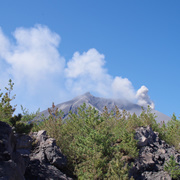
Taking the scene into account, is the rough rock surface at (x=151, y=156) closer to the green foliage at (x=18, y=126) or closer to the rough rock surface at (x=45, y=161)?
the rough rock surface at (x=45, y=161)

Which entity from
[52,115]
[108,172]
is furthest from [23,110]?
[108,172]

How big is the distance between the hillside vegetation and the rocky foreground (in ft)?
4.06

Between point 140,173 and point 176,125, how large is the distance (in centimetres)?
1375

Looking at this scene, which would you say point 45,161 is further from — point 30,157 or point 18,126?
point 18,126

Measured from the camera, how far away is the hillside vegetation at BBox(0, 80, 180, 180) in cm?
1813

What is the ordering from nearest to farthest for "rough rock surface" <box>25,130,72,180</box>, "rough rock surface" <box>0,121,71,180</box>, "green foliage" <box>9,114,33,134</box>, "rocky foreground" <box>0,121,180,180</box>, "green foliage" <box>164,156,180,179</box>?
1. "rough rock surface" <box>0,121,71,180</box>
2. "rocky foreground" <box>0,121,180,180</box>
3. "rough rock surface" <box>25,130,72,180</box>
4. "green foliage" <box>9,114,33,134</box>
5. "green foliage" <box>164,156,180,179</box>

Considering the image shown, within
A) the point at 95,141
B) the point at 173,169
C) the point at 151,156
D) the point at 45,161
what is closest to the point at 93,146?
the point at 95,141

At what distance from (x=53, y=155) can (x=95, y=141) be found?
4493mm

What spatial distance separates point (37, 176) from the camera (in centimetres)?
1669

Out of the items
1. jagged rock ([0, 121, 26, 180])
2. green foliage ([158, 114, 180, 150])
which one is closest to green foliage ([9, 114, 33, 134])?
jagged rock ([0, 121, 26, 180])

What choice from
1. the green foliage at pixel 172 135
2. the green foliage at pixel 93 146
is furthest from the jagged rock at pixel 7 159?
the green foliage at pixel 172 135

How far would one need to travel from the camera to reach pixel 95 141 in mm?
19969

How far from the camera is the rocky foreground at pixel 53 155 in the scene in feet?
45.0

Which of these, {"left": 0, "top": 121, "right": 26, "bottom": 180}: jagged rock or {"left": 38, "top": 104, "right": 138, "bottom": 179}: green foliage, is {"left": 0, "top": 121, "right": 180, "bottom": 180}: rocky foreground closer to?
{"left": 0, "top": 121, "right": 26, "bottom": 180}: jagged rock
